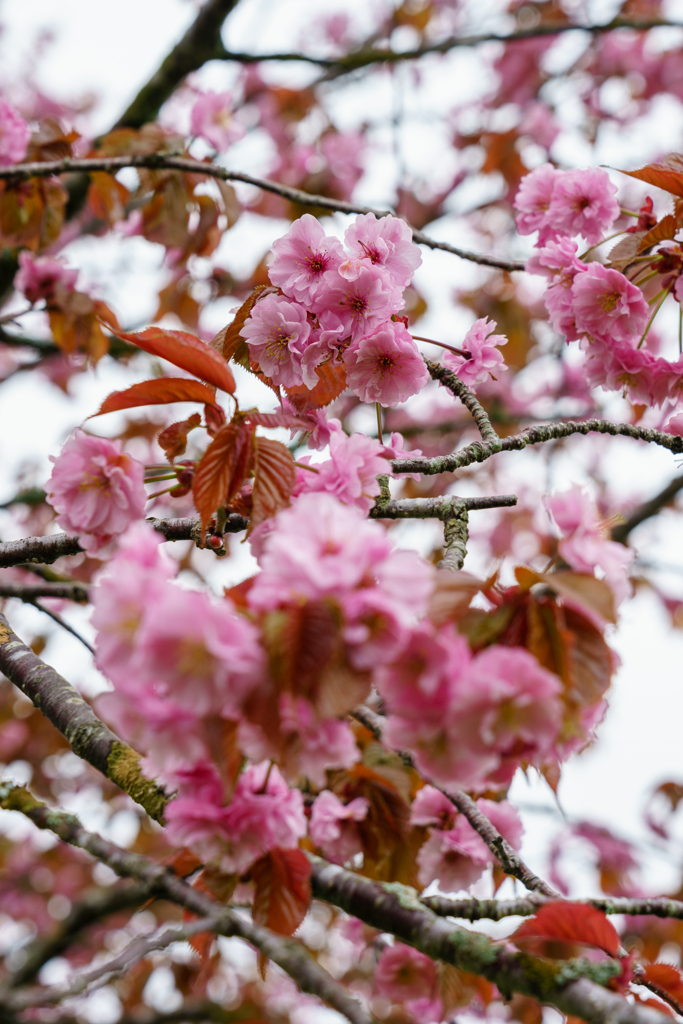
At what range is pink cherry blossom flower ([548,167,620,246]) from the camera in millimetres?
1683

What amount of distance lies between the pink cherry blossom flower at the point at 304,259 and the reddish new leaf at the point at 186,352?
0.29 meters

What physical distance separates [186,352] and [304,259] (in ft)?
1.24

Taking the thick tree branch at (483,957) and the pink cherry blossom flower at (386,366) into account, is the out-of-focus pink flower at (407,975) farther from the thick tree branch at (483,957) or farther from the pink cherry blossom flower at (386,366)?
the pink cherry blossom flower at (386,366)

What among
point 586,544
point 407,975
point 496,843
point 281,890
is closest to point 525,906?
point 496,843

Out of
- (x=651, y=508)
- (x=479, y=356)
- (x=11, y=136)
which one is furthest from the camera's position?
(x=651, y=508)

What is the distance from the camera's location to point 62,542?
4.23ft

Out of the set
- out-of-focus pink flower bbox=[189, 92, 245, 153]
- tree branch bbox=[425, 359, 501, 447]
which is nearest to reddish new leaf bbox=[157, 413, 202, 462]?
tree branch bbox=[425, 359, 501, 447]

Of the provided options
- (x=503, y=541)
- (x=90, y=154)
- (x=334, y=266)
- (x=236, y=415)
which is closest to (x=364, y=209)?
(x=334, y=266)

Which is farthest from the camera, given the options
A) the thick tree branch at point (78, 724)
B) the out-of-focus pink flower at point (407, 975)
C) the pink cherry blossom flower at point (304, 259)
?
the out-of-focus pink flower at point (407, 975)

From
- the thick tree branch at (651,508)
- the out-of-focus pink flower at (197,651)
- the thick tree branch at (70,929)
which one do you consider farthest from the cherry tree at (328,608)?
the thick tree branch at (70,929)

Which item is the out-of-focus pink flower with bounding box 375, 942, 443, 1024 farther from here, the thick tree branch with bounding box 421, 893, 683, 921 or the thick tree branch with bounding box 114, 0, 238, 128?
the thick tree branch with bounding box 114, 0, 238, 128

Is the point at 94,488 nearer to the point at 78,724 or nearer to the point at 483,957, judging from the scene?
the point at 78,724

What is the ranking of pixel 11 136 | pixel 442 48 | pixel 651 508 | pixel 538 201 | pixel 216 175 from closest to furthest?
1. pixel 538 201
2. pixel 216 175
3. pixel 11 136
4. pixel 442 48
5. pixel 651 508

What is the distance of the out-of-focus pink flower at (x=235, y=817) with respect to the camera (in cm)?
88
